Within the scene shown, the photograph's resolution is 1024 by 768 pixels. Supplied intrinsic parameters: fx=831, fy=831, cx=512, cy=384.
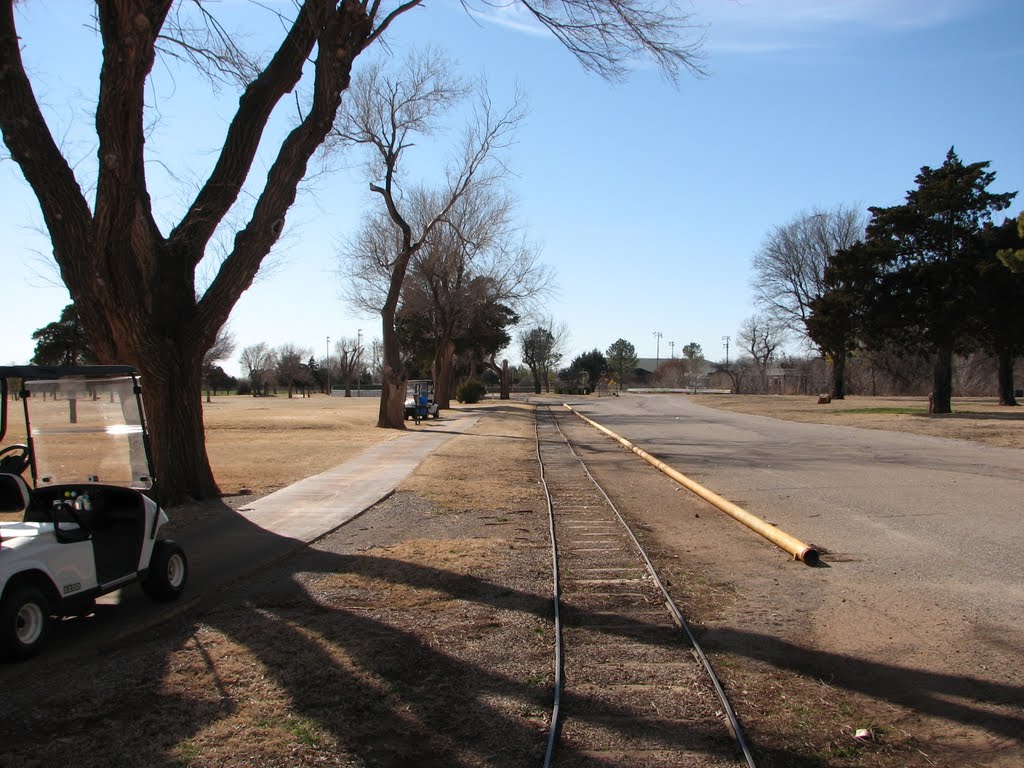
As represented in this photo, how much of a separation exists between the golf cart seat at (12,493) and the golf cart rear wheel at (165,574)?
3.78 ft

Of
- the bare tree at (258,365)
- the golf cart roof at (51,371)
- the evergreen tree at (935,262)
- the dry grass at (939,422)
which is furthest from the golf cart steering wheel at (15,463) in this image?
the bare tree at (258,365)

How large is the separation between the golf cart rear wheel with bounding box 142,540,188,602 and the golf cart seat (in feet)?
3.78

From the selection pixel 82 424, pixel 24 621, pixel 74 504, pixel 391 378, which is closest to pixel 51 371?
pixel 82 424

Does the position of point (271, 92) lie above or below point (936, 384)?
above

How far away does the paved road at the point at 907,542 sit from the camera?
595 centimetres

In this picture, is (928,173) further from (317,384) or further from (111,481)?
(317,384)

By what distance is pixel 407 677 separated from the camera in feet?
17.6

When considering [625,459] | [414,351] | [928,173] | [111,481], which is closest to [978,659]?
[111,481]

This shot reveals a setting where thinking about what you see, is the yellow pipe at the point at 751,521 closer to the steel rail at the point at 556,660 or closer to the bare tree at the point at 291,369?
the steel rail at the point at 556,660

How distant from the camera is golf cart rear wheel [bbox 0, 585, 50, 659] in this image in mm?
5305

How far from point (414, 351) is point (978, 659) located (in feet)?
222

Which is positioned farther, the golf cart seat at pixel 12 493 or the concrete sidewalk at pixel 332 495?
the concrete sidewalk at pixel 332 495

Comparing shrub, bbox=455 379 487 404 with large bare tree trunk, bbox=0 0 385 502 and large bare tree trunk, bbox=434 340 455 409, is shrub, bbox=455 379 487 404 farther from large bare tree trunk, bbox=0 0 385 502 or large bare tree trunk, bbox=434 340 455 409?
large bare tree trunk, bbox=0 0 385 502

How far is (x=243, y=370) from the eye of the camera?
121312 millimetres
